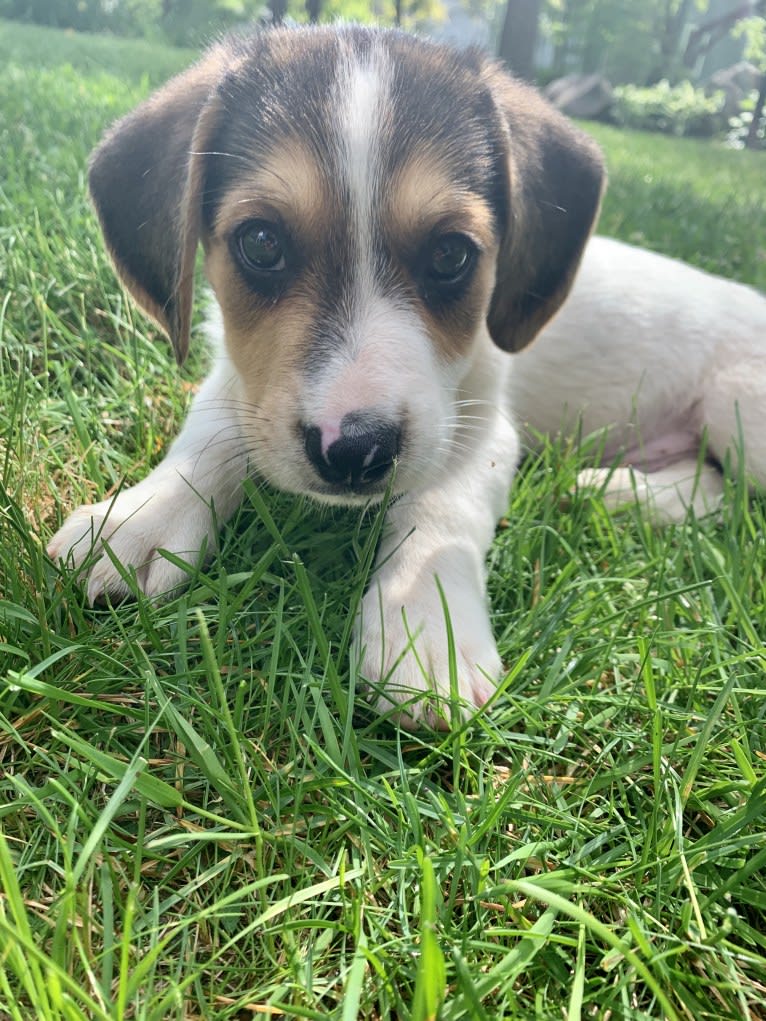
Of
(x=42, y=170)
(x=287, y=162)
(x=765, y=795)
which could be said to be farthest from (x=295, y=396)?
(x=42, y=170)

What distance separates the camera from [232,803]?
4.92ft

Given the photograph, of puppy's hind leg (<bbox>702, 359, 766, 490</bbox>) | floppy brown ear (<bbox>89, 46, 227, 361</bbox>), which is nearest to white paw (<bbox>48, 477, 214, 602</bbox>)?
floppy brown ear (<bbox>89, 46, 227, 361</bbox>)

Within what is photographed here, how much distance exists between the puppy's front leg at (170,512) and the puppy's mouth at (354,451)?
0.39m

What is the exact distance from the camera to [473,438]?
8.71ft

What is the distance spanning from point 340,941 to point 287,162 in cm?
176

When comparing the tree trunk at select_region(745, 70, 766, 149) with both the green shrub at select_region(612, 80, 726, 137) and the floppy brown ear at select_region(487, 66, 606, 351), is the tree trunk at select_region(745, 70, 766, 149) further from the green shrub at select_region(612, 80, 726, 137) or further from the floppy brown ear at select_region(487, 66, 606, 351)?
the floppy brown ear at select_region(487, 66, 606, 351)

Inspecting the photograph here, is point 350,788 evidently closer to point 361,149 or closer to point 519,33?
point 361,149

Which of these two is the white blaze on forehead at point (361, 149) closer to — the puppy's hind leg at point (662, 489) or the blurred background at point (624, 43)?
the puppy's hind leg at point (662, 489)

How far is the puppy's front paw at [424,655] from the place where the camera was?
180 centimetres

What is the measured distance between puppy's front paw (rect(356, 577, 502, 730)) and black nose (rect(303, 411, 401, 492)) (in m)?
0.27

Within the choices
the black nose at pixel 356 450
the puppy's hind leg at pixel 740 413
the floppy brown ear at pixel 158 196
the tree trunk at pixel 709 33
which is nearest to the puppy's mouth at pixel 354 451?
the black nose at pixel 356 450

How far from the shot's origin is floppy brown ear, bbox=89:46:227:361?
94.0 inches

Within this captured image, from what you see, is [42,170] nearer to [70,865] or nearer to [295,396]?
[295,396]

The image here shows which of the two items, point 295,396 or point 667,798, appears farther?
point 295,396
